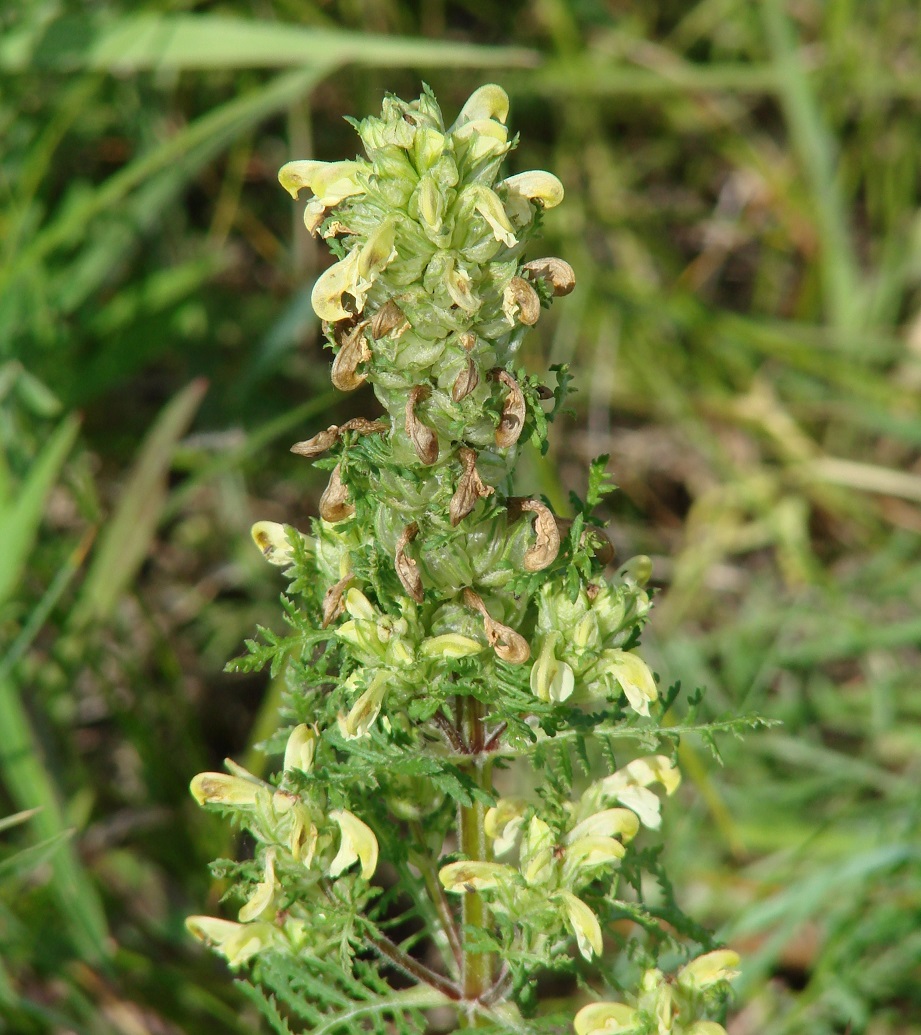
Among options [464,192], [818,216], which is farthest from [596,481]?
[818,216]

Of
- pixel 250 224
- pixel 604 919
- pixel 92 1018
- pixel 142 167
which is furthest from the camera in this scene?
pixel 250 224

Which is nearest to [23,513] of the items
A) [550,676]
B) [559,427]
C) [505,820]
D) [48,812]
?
[48,812]

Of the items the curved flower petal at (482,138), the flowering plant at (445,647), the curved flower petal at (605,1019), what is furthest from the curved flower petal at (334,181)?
the curved flower petal at (605,1019)

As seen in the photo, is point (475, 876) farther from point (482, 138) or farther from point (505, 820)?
point (482, 138)

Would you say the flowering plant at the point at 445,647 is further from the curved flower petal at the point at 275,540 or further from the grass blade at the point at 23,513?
the grass blade at the point at 23,513

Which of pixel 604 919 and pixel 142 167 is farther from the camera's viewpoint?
pixel 142 167

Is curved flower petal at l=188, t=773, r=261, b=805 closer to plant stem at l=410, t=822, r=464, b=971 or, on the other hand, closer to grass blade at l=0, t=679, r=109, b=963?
plant stem at l=410, t=822, r=464, b=971

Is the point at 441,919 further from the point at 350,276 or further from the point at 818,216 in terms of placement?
the point at 818,216

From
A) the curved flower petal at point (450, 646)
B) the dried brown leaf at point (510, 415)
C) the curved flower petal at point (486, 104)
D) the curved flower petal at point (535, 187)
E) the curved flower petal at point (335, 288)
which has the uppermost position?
the curved flower petal at point (486, 104)
